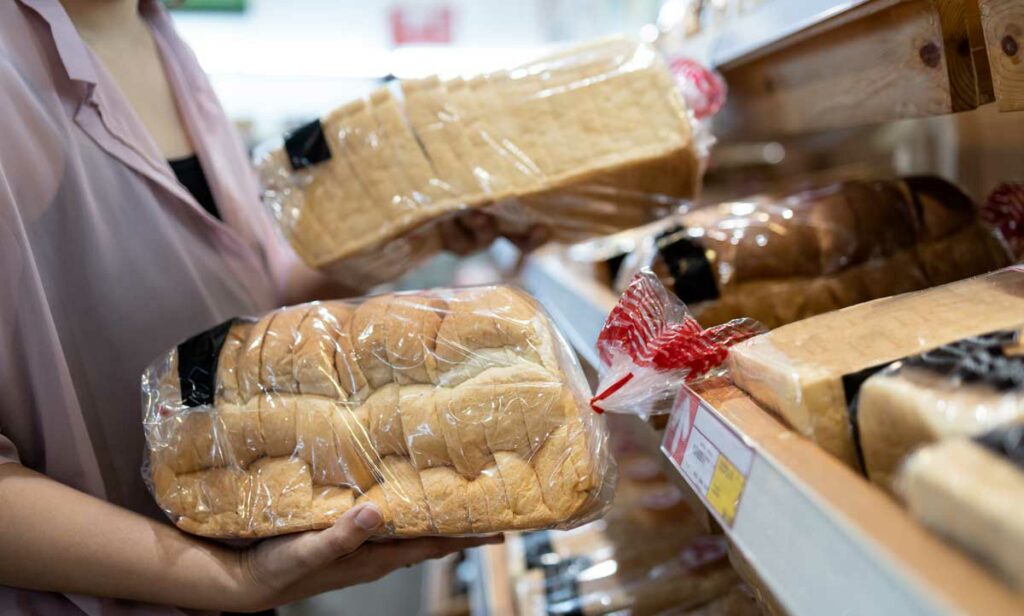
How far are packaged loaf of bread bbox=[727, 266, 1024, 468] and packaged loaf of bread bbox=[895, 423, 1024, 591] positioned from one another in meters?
0.07

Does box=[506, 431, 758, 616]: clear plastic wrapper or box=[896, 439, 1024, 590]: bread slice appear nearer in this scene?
box=[896, 439, 1024, 590]: bread slice

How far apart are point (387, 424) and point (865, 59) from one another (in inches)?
34.2

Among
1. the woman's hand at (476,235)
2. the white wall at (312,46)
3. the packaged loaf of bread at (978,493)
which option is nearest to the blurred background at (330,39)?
the white wall at (312,46)

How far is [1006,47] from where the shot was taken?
73 centimetres

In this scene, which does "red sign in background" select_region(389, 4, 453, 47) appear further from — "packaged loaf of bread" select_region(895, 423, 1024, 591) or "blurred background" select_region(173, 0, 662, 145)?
"packaged loaf of bread" select_region(895, 423, 1024, 591)

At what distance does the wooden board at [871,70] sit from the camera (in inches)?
34.7

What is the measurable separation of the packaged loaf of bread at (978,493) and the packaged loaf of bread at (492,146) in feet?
2.59

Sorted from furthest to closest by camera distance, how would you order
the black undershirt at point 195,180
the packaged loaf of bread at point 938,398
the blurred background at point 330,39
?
1. the blurred background at point 330,39
2. the black undershirt at point 195,180
3. the packaged loaf of bread at point 938,398

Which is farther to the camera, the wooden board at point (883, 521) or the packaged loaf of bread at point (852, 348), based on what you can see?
the packaged loaf of bread at point (852, 348)

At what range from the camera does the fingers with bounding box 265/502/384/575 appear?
2.57ft

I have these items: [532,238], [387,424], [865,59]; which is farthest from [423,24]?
[387,424]

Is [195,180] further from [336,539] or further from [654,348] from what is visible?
[654,348]

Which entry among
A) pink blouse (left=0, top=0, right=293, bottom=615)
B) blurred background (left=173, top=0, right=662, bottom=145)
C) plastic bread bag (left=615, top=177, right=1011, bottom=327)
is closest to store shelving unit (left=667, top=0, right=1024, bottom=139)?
→ plastic bread bag (left=615, top=177, right=1011, bottom=327)

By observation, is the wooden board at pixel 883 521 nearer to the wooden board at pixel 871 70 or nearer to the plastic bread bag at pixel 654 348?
the plastic bread bag at pixel 654 348
